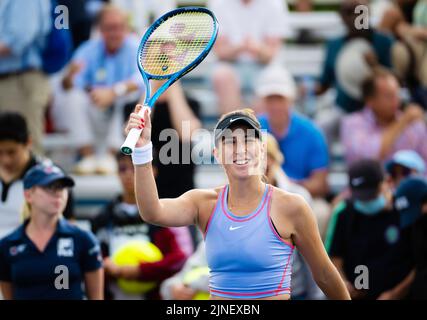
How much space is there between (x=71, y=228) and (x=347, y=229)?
1.84 metres

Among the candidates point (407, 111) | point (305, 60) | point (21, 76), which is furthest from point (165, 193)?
point (305, 60)

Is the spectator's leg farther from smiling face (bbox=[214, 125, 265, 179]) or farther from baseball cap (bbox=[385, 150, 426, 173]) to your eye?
smiling face (bbox=[214, 125, 265, 179])

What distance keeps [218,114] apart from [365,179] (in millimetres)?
2257

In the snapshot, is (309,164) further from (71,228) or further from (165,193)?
(71,228)

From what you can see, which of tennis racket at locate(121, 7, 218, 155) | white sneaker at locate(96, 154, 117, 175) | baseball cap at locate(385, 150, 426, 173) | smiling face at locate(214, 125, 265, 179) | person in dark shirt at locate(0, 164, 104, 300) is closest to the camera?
smiling face at locate(214, 125, 265, 179)

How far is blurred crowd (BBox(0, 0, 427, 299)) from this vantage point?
5965 mm

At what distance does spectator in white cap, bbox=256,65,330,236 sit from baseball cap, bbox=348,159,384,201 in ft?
2.39

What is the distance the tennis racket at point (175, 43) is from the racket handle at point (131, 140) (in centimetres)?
44

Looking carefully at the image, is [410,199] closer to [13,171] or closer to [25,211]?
[25,211]

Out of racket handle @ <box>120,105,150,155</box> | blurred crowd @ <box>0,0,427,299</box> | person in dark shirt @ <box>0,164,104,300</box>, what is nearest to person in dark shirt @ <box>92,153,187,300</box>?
blurred crowd @ <box>0,0,427,299</box>

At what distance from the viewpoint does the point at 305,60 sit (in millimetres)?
9109

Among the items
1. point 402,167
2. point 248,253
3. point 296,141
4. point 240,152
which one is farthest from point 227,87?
point 248,253

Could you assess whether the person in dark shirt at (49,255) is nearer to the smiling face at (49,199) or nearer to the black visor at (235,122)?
the smiling face at (49,199)

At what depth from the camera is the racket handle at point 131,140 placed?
3.69 m
